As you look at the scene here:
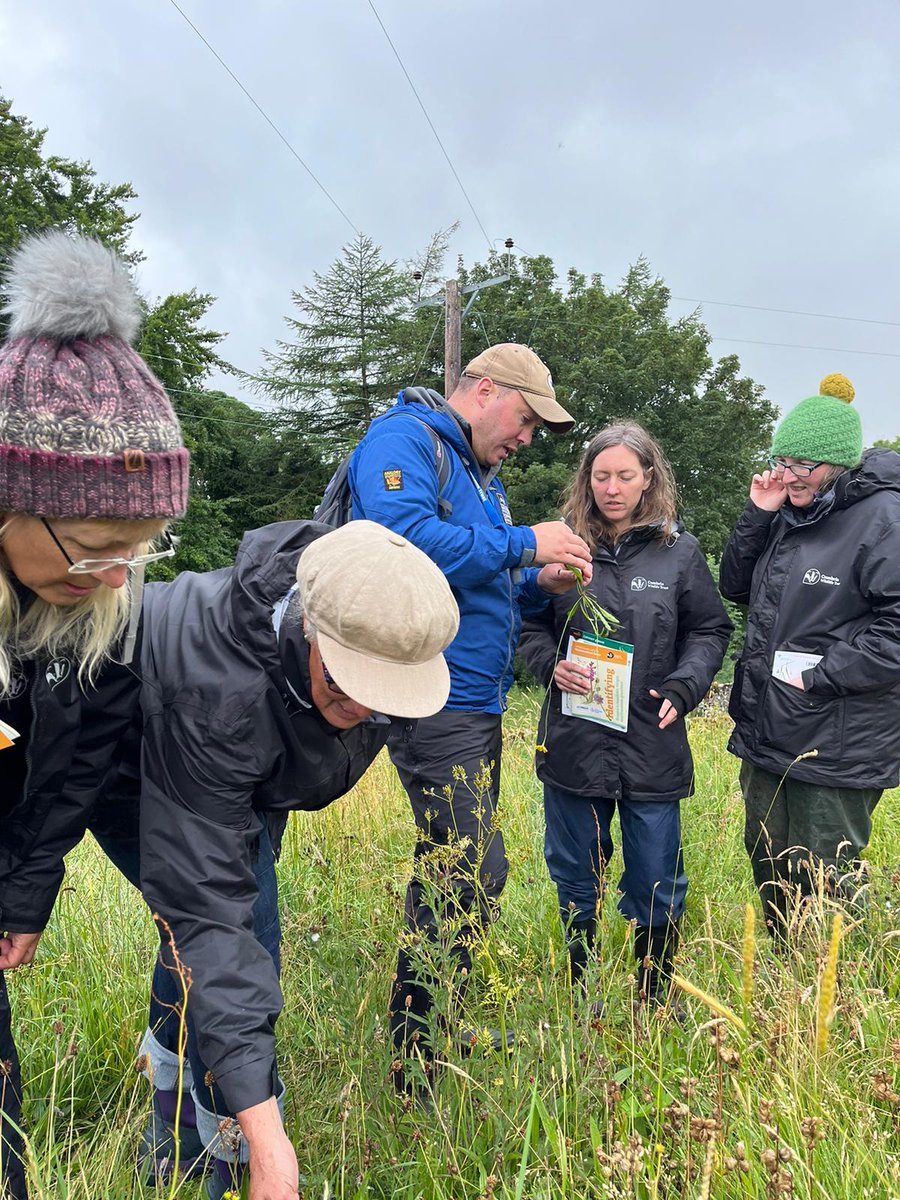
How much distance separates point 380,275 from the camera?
95.2 feet

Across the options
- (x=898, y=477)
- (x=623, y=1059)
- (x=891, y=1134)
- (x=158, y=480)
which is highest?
(x=898, y=477)

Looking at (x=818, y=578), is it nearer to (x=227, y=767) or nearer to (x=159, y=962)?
(x=227, y=767)

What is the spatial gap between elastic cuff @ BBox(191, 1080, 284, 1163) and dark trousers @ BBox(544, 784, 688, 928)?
1525mm

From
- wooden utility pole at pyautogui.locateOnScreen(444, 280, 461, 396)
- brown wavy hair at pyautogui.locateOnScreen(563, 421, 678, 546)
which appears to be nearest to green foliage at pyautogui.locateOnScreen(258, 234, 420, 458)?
wooden utility pole at pyautogui.locateOnScreen(444, 280, 461, 396)

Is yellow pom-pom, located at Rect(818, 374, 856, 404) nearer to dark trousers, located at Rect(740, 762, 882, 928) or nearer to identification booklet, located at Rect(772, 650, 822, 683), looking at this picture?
identification booklet, located at Rect(772, 650, 822, 683)

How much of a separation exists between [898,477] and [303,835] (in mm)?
3228

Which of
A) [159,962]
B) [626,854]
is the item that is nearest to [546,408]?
[626,854]

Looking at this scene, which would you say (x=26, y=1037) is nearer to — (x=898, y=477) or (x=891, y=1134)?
(x=891, y=1134)

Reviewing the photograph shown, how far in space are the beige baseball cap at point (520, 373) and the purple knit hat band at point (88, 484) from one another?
1914mm

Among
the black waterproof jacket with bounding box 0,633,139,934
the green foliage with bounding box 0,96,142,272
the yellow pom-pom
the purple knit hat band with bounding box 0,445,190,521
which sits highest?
the green foliage with bounding box 0,96,142,272

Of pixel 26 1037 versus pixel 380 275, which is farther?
pixel 380 275

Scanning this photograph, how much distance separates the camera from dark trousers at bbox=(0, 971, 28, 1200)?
73.4 inches

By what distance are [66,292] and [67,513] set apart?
387 mm

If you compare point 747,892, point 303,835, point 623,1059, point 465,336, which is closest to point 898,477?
point 747,892
